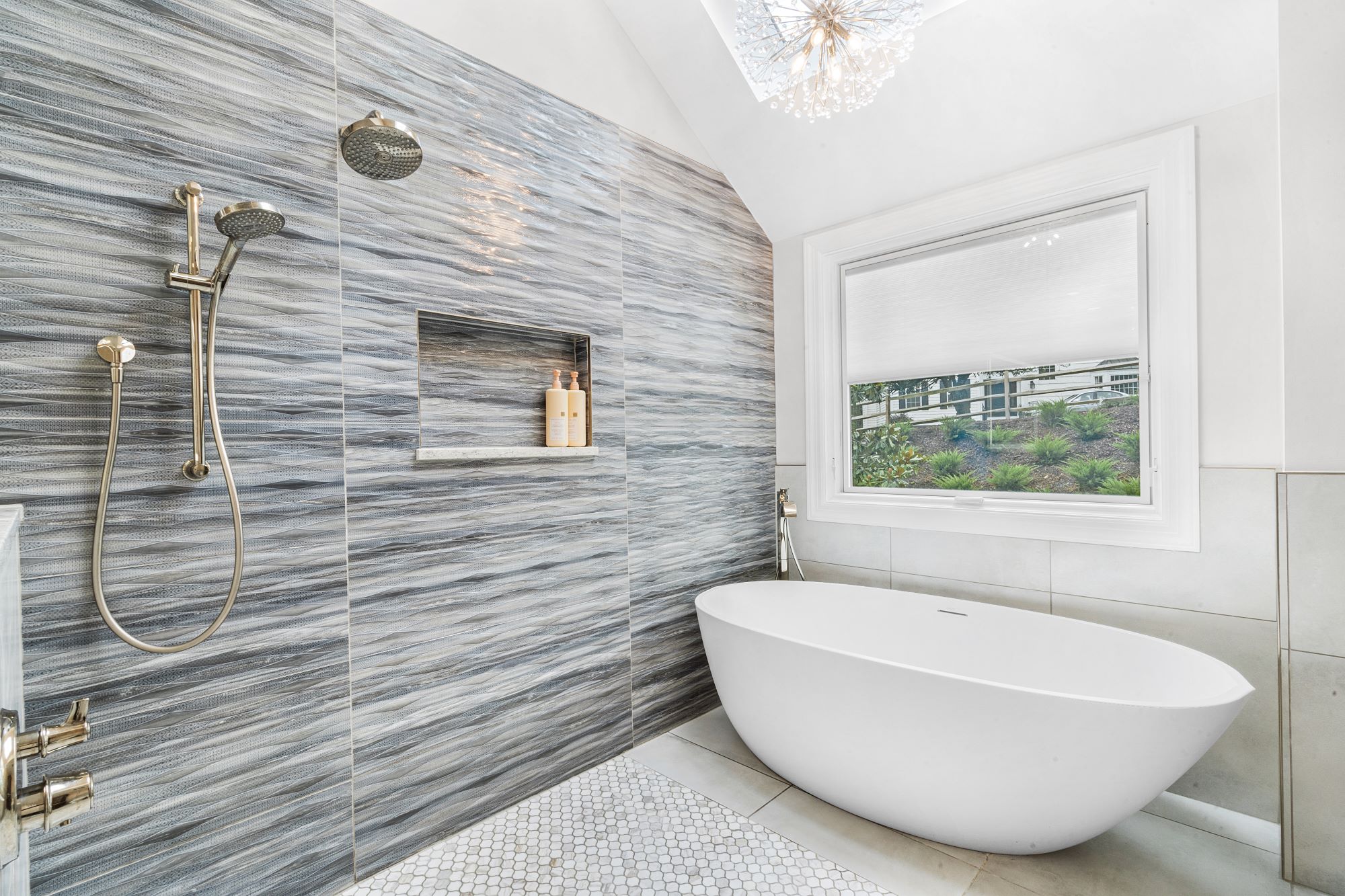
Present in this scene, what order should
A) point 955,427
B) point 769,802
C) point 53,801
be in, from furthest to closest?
point 955,427, point 769,802, point 53,801

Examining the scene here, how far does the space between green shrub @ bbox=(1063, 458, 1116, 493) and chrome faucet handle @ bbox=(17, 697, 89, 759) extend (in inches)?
107

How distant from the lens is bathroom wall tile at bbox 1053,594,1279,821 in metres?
1.87

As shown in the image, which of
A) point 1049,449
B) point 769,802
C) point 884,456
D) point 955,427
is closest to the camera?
point 769,802

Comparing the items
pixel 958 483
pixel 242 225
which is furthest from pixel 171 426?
pixel 958 483

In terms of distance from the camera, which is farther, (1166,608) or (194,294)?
(1166,608)

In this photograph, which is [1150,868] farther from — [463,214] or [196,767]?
[463,214]

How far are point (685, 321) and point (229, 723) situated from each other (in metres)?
1.99

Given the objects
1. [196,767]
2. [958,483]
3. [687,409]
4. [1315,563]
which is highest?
[687,409]

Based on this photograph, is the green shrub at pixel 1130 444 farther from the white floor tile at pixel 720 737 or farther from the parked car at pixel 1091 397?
the white floor tile at pixel 720 737

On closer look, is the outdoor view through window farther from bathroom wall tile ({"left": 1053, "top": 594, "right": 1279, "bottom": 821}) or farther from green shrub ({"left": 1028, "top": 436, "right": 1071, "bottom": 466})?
bathroom wall tile ({"left": 1053, "top": 594, "right": 1279, "bottom": 821})

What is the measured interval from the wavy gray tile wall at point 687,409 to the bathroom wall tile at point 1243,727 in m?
1.61

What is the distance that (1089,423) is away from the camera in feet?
7.57

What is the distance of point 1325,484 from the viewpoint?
1.63 m

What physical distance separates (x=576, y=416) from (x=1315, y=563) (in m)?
2.16
